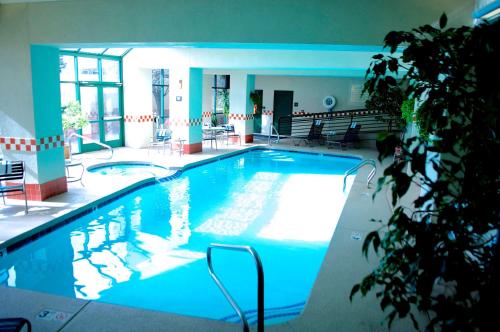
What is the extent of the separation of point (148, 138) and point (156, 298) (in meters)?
9.15

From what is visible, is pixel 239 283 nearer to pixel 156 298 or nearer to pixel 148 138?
pixel 156 298

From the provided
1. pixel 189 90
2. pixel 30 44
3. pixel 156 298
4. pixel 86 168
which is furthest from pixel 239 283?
→ pixel 189 90

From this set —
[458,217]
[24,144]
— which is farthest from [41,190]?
[458,217]

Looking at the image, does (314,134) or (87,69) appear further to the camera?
(314,134)

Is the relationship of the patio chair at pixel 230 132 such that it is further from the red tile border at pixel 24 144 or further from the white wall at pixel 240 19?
the white wall at pixel 240 19

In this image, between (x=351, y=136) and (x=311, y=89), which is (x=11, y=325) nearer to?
(x=351, y=136)

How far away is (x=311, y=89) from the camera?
16141 millimetres

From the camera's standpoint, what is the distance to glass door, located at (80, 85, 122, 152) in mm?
11039

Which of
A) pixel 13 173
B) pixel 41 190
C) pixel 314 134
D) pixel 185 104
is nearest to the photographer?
pixel 13 173

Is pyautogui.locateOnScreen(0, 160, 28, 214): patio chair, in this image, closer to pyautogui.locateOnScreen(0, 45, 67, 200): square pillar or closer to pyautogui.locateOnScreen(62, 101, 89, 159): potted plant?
pyautogui.locateOnScreen(0, 45, 67, 200): square pillar

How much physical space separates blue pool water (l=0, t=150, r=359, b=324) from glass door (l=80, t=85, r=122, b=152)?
391 cm

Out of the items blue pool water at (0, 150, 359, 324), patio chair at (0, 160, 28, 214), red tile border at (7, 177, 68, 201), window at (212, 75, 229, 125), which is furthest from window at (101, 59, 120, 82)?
patio chair at (0, 160, 28, 214)

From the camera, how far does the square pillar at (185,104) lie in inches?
443

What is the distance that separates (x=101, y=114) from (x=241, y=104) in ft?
16.6
